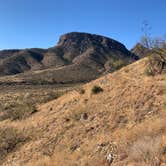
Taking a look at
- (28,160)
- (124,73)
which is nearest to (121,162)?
(28,160)

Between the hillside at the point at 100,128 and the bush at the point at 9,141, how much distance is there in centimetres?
5

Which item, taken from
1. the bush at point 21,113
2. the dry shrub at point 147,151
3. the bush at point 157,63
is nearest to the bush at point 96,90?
the bush at point 157,63

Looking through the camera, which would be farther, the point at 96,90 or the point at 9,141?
the point at 96,90

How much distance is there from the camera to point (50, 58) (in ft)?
604

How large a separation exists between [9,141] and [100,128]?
5394mm

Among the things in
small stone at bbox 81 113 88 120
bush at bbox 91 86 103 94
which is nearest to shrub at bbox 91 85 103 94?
bush at bbox 91 86 103 94

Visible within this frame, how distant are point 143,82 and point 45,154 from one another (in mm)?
6865

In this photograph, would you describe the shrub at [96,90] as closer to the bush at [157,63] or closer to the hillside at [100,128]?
the hillside at [100,128]

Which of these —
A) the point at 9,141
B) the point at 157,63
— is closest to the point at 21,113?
the point at 9,141

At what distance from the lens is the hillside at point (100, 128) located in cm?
984

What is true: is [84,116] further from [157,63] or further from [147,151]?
[147,151]

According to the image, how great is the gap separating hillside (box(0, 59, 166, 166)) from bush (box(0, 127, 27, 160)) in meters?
0.05

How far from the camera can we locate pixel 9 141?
16.2m

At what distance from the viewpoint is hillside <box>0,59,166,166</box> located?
9.84 m
